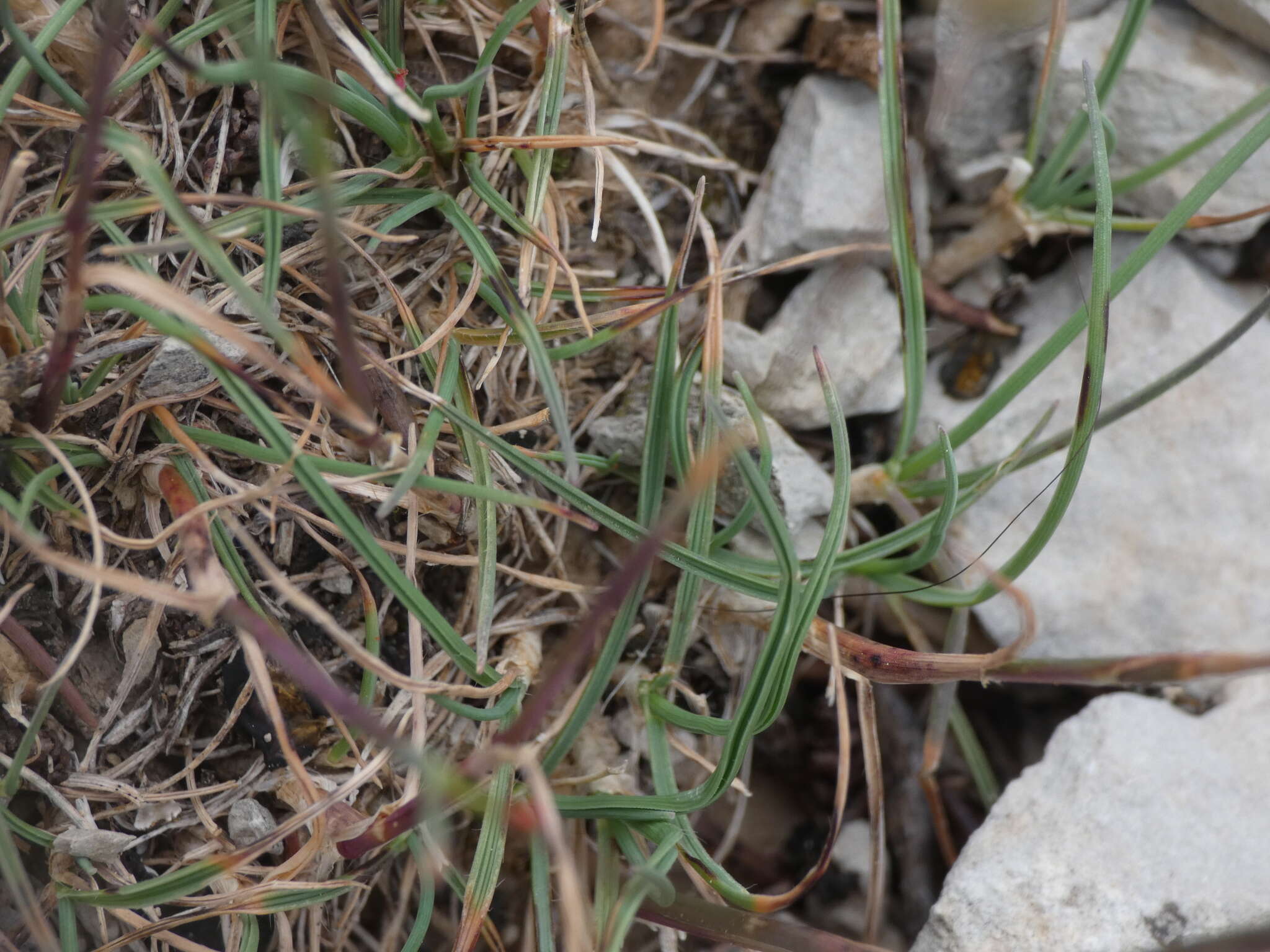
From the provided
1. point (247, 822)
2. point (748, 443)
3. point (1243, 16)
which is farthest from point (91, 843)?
point (1243, 16)

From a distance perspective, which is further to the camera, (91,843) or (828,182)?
(828,182)

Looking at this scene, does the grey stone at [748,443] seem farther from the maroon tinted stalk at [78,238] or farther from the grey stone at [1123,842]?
the maroon tinted stalk at [78,238]

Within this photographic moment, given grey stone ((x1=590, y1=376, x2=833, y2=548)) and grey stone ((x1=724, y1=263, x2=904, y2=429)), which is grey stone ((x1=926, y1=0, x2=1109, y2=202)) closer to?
grey stone ((x1=724, y1=263, x2=904, y2=429))

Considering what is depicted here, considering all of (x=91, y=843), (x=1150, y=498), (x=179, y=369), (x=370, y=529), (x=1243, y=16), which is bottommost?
(x=91, y=843)

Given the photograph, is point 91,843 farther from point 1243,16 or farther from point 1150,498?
point 1243,16

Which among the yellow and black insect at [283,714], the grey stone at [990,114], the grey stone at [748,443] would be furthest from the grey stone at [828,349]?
the yellow and black insect at [283,714]
